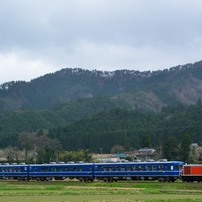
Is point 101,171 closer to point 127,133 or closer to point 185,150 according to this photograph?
point 185,150

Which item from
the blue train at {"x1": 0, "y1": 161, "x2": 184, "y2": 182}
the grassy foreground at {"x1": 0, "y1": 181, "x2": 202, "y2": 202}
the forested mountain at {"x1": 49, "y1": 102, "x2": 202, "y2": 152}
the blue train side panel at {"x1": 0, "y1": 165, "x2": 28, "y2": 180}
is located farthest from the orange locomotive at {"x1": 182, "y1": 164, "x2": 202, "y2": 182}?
the forested mountain at {"x1": 49, "y1": 102, "x2": 202, "y2": 152}

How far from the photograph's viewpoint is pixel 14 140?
184875 mm

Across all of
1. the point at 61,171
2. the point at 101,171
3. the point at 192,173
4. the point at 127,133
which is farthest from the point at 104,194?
the point at 127,133

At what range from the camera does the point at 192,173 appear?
204 ft

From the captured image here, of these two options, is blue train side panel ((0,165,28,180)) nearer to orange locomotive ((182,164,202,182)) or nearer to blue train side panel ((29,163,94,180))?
blue train side panel ((29,163,94,180))

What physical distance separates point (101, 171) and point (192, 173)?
13.0 m

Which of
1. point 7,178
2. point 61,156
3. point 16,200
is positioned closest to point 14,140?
point 61,156

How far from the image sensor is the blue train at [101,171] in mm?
63719

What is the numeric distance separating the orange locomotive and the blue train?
0.71 meters

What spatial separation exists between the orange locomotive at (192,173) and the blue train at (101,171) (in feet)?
2.34

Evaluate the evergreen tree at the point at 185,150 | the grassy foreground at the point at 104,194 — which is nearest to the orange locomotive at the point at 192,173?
the grassy foreground at the point at 104,194

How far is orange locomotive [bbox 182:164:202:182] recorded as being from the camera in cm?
6175

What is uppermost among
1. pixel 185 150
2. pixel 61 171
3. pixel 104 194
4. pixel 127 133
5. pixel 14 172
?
pixel 127 133

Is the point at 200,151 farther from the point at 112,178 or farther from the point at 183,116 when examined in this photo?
the point at 112,178
